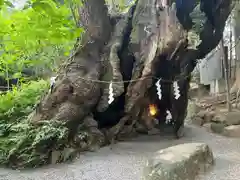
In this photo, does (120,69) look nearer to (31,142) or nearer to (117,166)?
(117,166)

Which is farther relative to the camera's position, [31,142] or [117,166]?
[31,142]

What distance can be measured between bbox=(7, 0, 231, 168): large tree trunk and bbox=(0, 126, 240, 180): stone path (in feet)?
1.69

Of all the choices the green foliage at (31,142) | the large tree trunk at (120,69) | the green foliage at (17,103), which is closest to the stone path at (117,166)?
the green foliage at (31,142)

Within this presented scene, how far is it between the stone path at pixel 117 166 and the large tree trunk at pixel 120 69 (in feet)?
1.69

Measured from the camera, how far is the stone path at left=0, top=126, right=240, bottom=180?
3.69 m

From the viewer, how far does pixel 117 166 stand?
416cm

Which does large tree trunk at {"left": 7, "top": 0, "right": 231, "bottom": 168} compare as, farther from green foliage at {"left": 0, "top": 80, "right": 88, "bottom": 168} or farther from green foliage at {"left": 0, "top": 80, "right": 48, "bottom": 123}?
green foliage at {"left": 0, "top": 80, "right": 48, "bottom": 123}

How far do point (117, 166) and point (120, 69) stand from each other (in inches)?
102

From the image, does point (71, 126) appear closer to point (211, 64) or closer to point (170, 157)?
point (170, 157)

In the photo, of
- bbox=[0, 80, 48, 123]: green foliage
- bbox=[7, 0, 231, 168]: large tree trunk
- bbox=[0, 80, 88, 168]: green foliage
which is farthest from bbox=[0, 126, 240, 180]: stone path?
bbox=[0, 80, 48, 123]: green foliage

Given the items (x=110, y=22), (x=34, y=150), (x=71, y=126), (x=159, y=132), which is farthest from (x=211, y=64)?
(x=34, y=150)

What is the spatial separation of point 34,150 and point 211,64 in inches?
345

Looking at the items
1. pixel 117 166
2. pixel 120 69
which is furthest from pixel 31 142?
pixel 120 69

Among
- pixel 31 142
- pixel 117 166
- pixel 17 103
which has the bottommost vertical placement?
pixel 117 166
